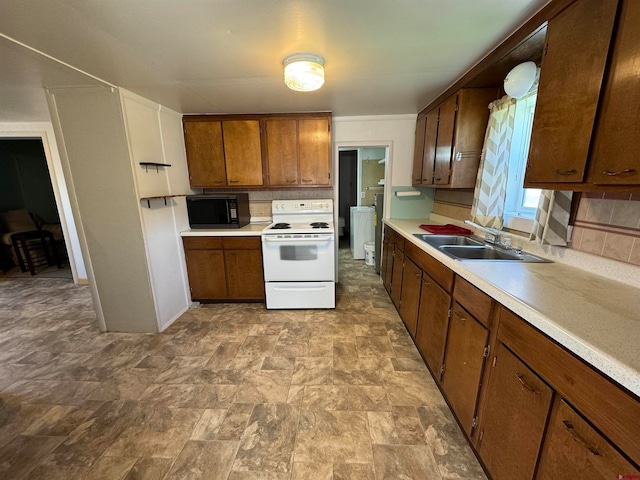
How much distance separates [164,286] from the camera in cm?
252

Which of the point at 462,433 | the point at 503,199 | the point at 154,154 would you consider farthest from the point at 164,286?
the point at 503,199

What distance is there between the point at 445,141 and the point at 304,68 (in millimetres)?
1472

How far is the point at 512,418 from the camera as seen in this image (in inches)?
38.9

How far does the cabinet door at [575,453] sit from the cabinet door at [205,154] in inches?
128

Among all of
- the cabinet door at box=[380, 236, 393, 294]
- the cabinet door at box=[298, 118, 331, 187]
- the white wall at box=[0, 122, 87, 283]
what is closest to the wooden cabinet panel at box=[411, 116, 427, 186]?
the cabinet door at box=[380, 236, 393, 294]

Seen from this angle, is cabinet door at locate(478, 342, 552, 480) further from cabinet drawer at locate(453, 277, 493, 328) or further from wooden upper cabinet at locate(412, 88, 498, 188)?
wooden upper cabinet at locate(412, 88, 498, 188)

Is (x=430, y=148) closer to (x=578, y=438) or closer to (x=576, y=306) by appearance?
(x=576, y=306)

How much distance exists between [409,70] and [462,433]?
2.49 meters

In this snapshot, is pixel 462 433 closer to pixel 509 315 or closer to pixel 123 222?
pixel 509 315

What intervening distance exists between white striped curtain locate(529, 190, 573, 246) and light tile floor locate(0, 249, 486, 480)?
A: 4.13ft

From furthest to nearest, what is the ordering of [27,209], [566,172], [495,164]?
[27,209] < [495,164] < [566,172]

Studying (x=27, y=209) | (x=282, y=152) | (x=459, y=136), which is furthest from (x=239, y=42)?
(x=27, y=209)

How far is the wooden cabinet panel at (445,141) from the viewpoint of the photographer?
211cm

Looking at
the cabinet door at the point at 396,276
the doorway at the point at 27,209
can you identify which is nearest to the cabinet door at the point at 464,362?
the cabinet door at the point at 396,276
